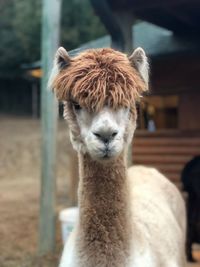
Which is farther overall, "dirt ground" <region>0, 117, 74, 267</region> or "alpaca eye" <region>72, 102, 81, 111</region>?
"dirt ground" <region>0, 117, 74, 267</region>

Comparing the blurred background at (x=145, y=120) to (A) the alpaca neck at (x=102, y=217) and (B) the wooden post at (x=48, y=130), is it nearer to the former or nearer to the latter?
(B) the wooden post at (x=48, y=130)

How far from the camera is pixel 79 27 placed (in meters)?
32.2

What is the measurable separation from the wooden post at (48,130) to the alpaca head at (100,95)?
3.73 meters

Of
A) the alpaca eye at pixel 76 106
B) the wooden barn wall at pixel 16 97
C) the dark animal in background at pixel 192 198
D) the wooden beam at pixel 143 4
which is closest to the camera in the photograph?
the alpaca eye at pixel 76 106

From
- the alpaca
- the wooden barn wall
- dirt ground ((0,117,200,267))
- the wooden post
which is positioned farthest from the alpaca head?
the wooden barn wall

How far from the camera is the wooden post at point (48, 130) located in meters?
7.47

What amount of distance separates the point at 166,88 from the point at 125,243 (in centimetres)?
753

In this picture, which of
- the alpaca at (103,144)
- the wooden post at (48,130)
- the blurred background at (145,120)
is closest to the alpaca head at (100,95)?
the alpaca at (103,144)

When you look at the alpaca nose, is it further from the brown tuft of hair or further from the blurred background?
the blurred background

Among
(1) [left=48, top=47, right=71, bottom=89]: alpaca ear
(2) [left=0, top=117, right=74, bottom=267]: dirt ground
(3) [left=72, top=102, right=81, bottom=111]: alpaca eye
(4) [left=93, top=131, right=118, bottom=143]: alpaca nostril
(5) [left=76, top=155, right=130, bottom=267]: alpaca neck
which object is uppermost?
(1) [left=48, top=47, right=71, bottom=89]: alpaca ear

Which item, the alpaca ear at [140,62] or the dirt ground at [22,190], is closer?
the alpaca ear at [140,62]

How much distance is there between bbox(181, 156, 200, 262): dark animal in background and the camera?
7.59 meters

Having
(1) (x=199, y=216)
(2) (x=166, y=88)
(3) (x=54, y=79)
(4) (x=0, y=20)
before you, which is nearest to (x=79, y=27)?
(4) (x=0, y=20)

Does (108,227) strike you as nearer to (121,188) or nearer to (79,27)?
(121,188)
